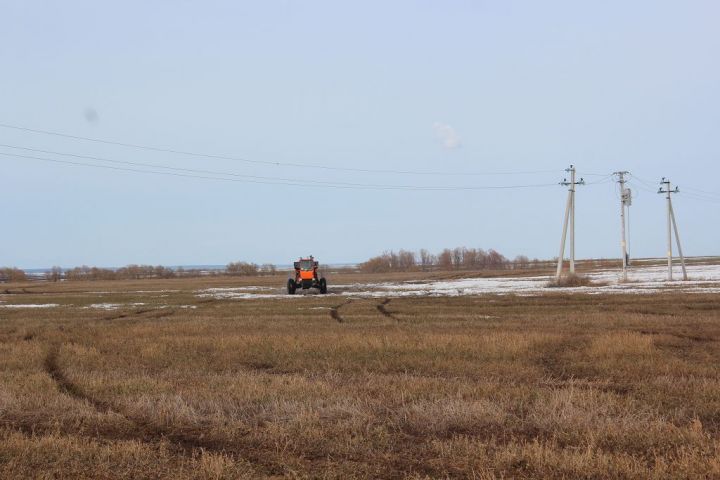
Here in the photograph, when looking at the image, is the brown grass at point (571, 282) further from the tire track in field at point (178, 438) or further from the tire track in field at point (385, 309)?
the tire track in field at point (178, 438)

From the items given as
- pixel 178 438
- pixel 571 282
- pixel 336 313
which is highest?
pixel 571 282

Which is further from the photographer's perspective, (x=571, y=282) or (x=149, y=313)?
(x=571, y=282)

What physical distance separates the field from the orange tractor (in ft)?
71.5

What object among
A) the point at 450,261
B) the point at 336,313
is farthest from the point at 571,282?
the point at 450,261

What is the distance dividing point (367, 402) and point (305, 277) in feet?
107

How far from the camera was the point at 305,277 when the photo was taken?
136 ft

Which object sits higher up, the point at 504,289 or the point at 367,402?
the point at 504,289

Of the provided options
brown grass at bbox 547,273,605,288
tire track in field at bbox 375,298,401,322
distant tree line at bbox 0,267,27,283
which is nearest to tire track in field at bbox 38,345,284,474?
tire track in field at bbox 375,298,401,322

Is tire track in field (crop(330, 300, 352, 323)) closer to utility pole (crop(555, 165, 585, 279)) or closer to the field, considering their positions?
the field

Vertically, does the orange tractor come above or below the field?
above

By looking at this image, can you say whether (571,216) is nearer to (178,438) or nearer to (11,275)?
(178,438)

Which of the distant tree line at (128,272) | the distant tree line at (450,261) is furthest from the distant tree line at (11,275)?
the distant tree line at (450,261)

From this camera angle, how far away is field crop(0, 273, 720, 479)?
634 cm

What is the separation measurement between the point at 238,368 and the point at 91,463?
272 inches
